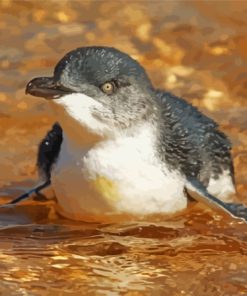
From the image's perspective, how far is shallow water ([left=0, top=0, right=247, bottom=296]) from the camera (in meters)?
5.03

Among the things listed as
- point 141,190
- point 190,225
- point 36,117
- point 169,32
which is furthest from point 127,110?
point 169,32

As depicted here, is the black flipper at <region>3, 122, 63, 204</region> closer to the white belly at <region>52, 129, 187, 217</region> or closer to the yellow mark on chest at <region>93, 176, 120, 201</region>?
the white belly at <region>52, 129, 187, 217</region>

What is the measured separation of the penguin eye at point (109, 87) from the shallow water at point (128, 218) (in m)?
0.63

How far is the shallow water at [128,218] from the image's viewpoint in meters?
5.03

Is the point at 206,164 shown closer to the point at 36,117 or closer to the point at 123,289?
the point at 123,289

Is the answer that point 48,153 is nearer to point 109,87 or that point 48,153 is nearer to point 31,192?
point 31,192

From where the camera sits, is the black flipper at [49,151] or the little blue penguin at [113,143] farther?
the black flipper at [49,151]

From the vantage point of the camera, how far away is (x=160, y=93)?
5969mm

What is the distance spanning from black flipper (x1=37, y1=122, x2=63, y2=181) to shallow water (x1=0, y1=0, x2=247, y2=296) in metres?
0.24

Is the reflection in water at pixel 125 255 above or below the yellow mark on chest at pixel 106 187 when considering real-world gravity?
below

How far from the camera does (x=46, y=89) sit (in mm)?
5035

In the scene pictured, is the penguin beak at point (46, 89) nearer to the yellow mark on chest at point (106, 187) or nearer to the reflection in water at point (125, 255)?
the yellow mark on chest at point (106, 187)

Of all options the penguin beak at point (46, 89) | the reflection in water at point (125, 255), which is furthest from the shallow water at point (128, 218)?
the penguin beak at point (46, 89)

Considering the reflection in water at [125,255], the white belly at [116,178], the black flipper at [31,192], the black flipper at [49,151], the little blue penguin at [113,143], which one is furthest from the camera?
the black flipper at [31,192]
